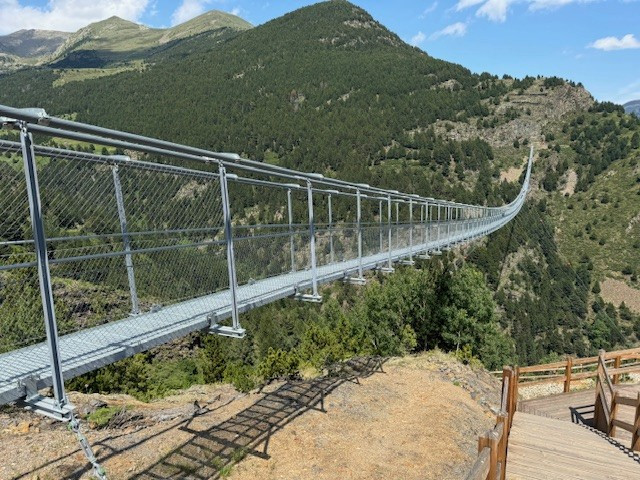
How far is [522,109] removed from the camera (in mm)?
103875

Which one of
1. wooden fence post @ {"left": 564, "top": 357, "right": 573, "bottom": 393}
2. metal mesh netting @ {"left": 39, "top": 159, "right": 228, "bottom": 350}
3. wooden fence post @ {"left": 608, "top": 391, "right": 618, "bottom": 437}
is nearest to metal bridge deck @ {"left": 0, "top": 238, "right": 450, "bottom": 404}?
metal mesh netting @ {"left": 39, "top": 159, "right": 228, "bottom": 350}

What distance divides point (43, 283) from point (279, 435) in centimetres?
593

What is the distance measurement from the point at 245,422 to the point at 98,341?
4.88 m

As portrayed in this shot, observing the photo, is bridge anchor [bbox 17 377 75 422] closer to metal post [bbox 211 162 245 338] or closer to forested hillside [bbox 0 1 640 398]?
forested hillside [bbox 0 1 640 398]

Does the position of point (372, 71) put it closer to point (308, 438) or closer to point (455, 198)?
point (455, 198)

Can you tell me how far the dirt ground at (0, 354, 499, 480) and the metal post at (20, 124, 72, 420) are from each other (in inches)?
147

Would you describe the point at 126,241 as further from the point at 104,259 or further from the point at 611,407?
the point at 611,407

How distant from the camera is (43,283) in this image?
2541mm

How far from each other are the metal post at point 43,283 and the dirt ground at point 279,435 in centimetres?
373

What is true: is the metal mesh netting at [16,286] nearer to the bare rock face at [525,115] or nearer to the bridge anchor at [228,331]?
the bridge anchor at [228,331]

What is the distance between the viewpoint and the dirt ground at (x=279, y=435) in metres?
6.07

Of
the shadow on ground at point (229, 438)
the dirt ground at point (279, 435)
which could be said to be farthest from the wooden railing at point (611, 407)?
the shadow on ground at point (229, 438)

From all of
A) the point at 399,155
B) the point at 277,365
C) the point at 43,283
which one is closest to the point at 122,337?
the point at 43,283

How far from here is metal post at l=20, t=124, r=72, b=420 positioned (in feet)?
8.19
